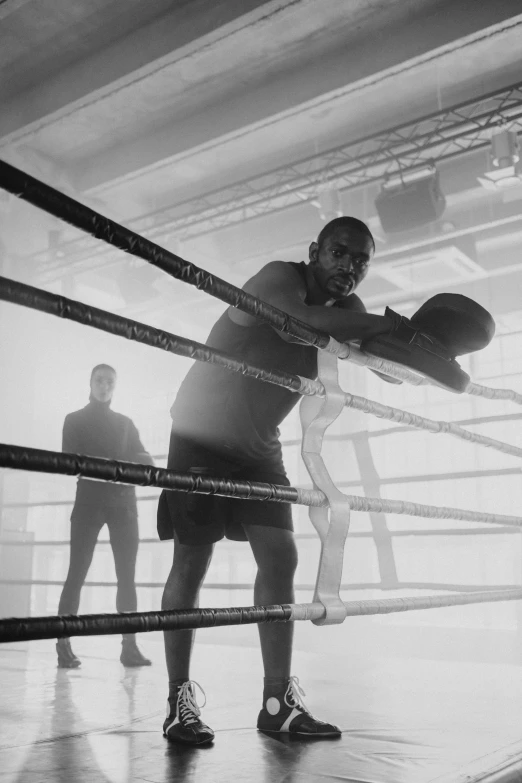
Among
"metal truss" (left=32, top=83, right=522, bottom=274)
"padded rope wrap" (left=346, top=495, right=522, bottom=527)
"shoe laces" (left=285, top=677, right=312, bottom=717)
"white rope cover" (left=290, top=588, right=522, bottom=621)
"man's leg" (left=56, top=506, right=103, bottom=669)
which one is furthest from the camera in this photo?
"metal truss" (left=32, top=83, right=522, bottom=274)

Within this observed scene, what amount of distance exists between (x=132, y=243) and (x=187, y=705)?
851 millimetres

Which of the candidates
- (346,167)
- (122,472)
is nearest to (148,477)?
(122,472)

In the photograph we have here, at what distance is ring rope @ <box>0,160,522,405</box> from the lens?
2.38ft

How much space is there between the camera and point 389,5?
4355 mm

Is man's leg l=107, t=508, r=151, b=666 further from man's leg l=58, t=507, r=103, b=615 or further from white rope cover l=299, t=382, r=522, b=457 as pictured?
white rope cover l=299, t=382, r=522, b=457

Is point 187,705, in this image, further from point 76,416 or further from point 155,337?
point 76,416

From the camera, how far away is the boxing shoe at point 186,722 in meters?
1.22

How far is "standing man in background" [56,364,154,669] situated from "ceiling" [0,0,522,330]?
2627 millimetres

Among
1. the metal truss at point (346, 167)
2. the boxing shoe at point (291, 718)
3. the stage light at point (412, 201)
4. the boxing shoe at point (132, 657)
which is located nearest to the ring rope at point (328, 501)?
the boxing shoe at point (291, 718)

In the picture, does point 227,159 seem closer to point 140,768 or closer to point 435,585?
point 435,585

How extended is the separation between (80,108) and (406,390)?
6861mm

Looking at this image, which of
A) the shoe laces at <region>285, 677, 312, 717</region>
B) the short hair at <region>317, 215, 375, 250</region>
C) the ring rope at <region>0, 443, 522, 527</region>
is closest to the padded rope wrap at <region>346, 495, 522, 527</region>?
the ring rope at <region>0, 443, 522, 527</region>

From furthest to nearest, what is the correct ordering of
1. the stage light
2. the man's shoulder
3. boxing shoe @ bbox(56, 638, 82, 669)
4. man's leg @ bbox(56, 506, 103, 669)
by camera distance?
the stage light
the man's shoulder
man's leg @ bbox(56, 506, 103, 669)
boxing shoe @ bbox(56, 638, 82, 669)

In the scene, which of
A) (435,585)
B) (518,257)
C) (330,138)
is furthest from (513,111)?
(435,585)
